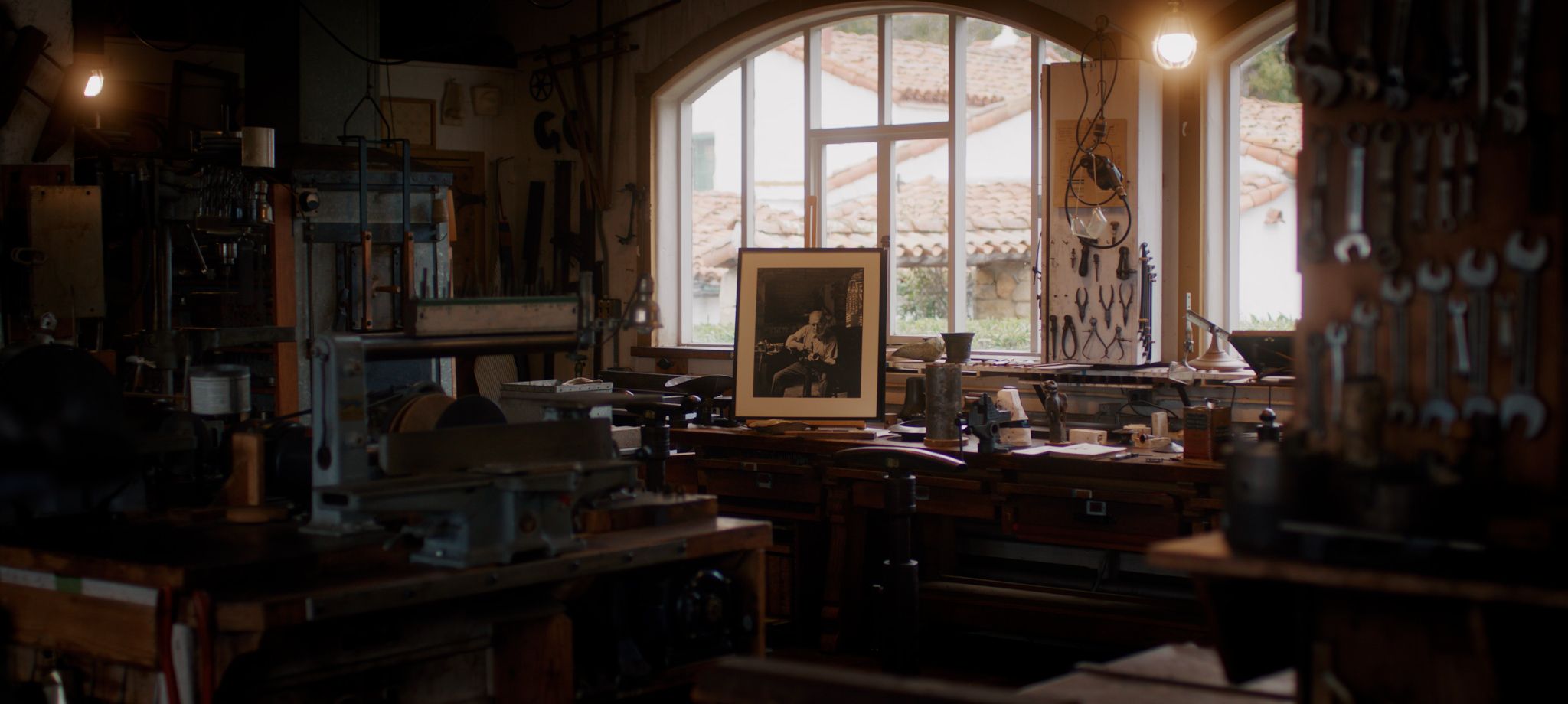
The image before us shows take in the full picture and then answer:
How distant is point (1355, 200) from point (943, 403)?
2920 mm

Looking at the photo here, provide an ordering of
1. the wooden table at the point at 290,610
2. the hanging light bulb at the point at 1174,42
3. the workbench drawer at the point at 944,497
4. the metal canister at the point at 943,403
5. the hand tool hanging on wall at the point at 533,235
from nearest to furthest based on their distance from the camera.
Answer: the wooden table at the point at 290,610 → the workbench drawer at the point at 944,497 → the metal canister at the point at 943,403 → the hanging light bulb at the point at 1174,42 → the hand tool hanging on wall at the point at 533,235

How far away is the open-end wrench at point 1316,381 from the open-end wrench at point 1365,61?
355 mm

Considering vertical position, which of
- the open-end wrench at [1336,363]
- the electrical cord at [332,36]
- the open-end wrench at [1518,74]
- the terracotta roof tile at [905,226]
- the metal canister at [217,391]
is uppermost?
the electrical cord at [332,36]

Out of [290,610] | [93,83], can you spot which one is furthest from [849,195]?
[290,610]

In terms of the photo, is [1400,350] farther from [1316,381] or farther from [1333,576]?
[1333,576]

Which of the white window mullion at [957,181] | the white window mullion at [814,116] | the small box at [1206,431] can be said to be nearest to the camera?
the small box at [1206,431]

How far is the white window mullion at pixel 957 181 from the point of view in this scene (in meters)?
6.62

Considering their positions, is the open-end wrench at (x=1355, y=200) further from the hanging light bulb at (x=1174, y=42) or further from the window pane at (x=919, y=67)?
the window pane at (x=919, y=67)

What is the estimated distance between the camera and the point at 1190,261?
5.63m

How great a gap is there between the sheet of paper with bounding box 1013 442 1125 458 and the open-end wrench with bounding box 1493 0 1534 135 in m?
2.73

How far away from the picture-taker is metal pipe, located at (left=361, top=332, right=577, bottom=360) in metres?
2.80

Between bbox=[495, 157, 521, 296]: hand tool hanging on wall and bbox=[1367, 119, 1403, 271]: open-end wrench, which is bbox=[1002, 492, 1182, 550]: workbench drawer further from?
bbox=[495, 157, 521, 296]: hand tool hanging on wall

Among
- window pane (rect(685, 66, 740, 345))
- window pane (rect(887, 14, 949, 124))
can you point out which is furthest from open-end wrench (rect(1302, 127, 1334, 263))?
window pane (rect(685, 66, 740, 345))

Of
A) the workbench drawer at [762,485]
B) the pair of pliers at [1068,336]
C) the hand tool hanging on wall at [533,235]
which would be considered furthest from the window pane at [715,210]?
the pair of pliers at [1068,336]
